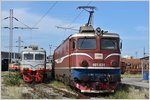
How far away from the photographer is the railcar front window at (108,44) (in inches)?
735

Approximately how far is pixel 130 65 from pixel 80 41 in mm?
54263

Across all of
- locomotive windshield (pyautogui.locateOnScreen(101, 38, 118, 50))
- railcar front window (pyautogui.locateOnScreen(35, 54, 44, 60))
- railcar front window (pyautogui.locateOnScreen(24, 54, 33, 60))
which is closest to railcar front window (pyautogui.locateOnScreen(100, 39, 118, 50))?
locomotive windshield (pyautogui.locateOnScreen(101, 38, 118, 50))

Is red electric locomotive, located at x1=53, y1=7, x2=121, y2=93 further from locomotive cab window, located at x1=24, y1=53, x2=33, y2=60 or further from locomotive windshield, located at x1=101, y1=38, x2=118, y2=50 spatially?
locomotive cab window, located at x1=24, y1=53, x2=33, y2=60

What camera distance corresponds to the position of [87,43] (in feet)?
61.2

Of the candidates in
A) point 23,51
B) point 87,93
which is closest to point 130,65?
point 23,51

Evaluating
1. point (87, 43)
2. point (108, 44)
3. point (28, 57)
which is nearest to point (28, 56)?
point (28, 57)

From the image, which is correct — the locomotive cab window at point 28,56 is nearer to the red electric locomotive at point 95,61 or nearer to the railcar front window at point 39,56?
the railcar front window at point 39,56

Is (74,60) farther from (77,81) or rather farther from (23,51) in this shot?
(23,51)

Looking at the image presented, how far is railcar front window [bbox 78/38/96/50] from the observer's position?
Result: 1856 centimetres

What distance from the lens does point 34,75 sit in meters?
28.8

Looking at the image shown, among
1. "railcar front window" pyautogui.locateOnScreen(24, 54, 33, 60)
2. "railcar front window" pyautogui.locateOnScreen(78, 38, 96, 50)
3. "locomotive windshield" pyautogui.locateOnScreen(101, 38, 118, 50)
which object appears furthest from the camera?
"railcar front window" pyautogui.locateOnScreen(24, 54, 33, 60)

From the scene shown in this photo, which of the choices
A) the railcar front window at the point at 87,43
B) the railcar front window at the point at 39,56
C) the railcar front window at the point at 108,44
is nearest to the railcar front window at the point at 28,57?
the railcar front window at the point at 39,56

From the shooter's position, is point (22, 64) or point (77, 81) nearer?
point (77, 81)

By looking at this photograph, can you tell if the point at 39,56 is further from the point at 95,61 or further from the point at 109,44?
the point at 95,61
